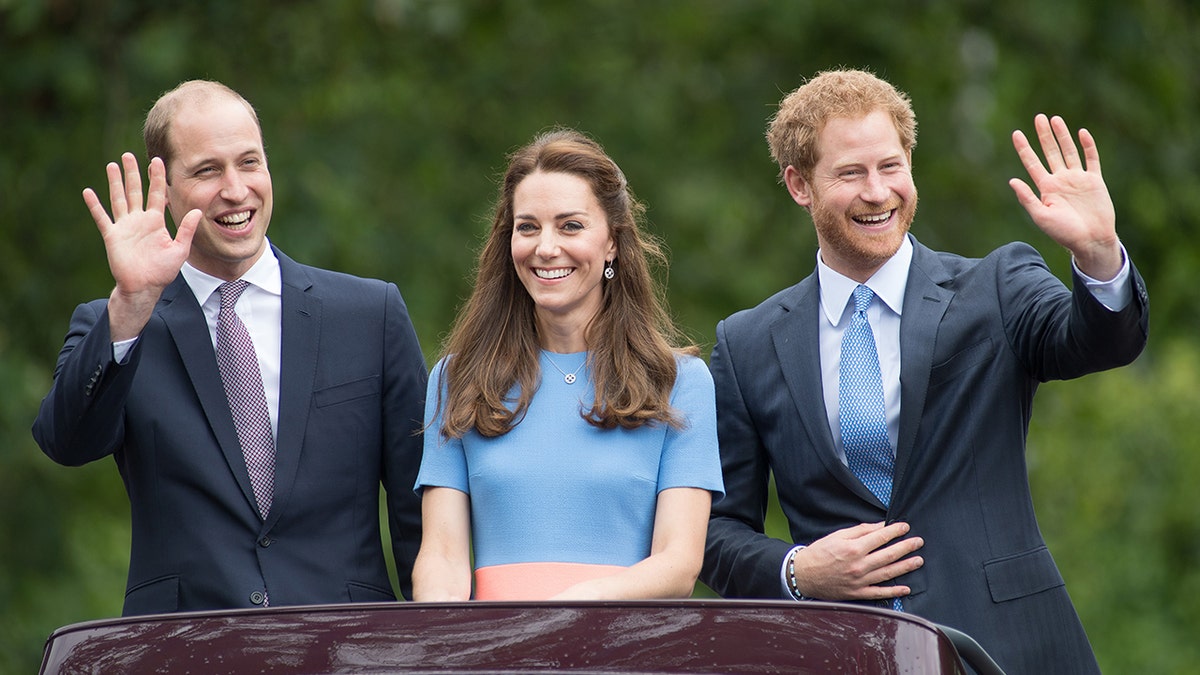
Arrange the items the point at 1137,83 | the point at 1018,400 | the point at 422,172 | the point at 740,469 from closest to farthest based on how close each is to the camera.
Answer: the point at 1018,400, the point at 740,469, the point at 1137,83, the point at 422,172

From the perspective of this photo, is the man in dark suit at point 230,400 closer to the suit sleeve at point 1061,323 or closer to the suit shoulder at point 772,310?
the suit shoulder at point 772,310

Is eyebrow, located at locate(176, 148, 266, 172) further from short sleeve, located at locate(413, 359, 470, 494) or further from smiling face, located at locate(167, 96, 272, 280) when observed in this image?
short sleeve, located at locate(413, 359, 470, 494)

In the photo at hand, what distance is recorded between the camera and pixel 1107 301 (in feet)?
12.9

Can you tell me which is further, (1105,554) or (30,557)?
(1105,554)

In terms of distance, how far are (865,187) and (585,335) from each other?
0.72m

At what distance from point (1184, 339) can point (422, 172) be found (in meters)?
4.83

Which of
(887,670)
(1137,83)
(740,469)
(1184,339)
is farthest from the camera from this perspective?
(1184,339)

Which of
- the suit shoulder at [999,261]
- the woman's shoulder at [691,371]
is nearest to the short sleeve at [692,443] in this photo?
the woman's shoulder at [691,371]

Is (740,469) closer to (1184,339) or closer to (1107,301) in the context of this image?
(1107,301)

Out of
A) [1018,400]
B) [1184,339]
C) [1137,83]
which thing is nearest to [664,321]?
[1018,400]

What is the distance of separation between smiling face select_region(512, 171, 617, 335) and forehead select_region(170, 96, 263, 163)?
2.18ft

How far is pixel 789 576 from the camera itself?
167 inches

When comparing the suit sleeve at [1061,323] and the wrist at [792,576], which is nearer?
the suit sleeve at [1061,323]

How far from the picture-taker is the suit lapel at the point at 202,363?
4211 millimetres
